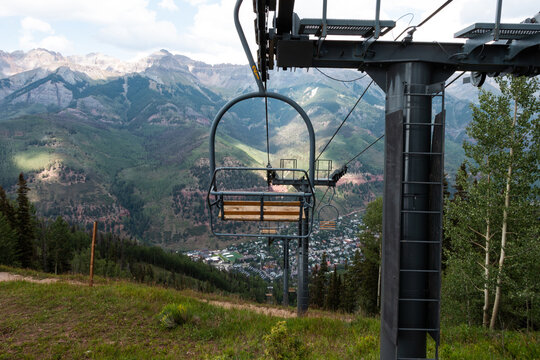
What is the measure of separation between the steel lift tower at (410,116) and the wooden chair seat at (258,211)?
2.03 metres

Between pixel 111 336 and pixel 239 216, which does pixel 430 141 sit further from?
pixel 111 336

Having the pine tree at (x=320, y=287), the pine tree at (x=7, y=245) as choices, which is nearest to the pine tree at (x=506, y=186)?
the pine tree at (x=320, y=287)

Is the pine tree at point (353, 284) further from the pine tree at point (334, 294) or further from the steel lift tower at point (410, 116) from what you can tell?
the steel lift tower at point (410, 116)

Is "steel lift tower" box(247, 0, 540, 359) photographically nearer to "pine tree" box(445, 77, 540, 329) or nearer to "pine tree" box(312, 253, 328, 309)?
"pine tree" box(445, 77, 540, 329)

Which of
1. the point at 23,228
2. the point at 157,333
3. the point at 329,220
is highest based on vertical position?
the point at 329,220

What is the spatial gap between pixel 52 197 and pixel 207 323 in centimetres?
22385

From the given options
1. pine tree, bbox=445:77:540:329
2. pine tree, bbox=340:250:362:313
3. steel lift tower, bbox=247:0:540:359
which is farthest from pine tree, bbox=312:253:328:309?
steel lift tower, bbox=247:0:540:359

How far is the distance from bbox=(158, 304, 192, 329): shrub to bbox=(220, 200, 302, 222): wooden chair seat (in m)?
4.18

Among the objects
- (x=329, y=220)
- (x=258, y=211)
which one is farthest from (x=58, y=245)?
(x=258, y=211)

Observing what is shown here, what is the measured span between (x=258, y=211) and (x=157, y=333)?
451 cm

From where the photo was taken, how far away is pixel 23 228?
3684 cm

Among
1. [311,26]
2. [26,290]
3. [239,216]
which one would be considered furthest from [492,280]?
[26,290]

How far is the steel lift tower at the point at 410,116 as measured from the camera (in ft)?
11.9

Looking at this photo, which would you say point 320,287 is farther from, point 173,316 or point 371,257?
point 173,316
